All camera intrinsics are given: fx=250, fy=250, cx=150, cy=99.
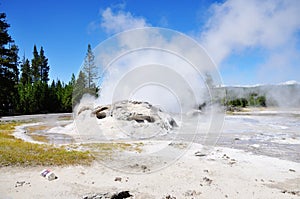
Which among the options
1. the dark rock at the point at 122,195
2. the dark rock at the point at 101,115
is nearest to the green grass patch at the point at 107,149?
the dark rock at the point at 122,195

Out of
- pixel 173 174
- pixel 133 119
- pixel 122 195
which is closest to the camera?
pixel 122 195

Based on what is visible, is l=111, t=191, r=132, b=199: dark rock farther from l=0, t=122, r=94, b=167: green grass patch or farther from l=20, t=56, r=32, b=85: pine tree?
l=20, t=56, r=32, b=85: pine tree

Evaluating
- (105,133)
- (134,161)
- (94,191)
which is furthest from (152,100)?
(94,191)

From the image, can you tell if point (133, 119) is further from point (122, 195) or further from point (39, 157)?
point (122, 195)

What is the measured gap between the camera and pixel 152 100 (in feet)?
106

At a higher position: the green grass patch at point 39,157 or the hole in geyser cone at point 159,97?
the hole in geyser cone at point 159,97

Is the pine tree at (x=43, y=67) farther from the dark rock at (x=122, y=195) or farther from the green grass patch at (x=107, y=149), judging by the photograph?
the dark rock at (x=122, y=195)

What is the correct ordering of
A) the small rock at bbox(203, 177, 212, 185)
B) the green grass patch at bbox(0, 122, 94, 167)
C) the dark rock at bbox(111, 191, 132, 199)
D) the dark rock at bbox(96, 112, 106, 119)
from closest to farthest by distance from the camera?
the dark rock at bbox(111, 191, 132, 199) < the small rock at bbox(203, 177, 212, 185) < the green grass patch at bbox(0, 122, 94, 167) < the dark rock at bbox(96, 112, 106, 119)

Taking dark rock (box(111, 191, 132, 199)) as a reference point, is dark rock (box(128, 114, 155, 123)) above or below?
above

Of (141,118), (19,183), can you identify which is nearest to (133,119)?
(141,118)

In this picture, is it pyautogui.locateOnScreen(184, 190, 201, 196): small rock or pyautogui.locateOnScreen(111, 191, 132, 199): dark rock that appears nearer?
pyautogui.locateOnScreen(111, 191, 132, 199): dark rock

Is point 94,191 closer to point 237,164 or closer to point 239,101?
point 237,164

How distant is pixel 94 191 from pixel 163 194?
80.5 inches

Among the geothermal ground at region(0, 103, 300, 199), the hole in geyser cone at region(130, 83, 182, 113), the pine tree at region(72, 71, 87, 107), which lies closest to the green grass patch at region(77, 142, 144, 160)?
the geothermal ground at region(0, 103, 300, 199)
